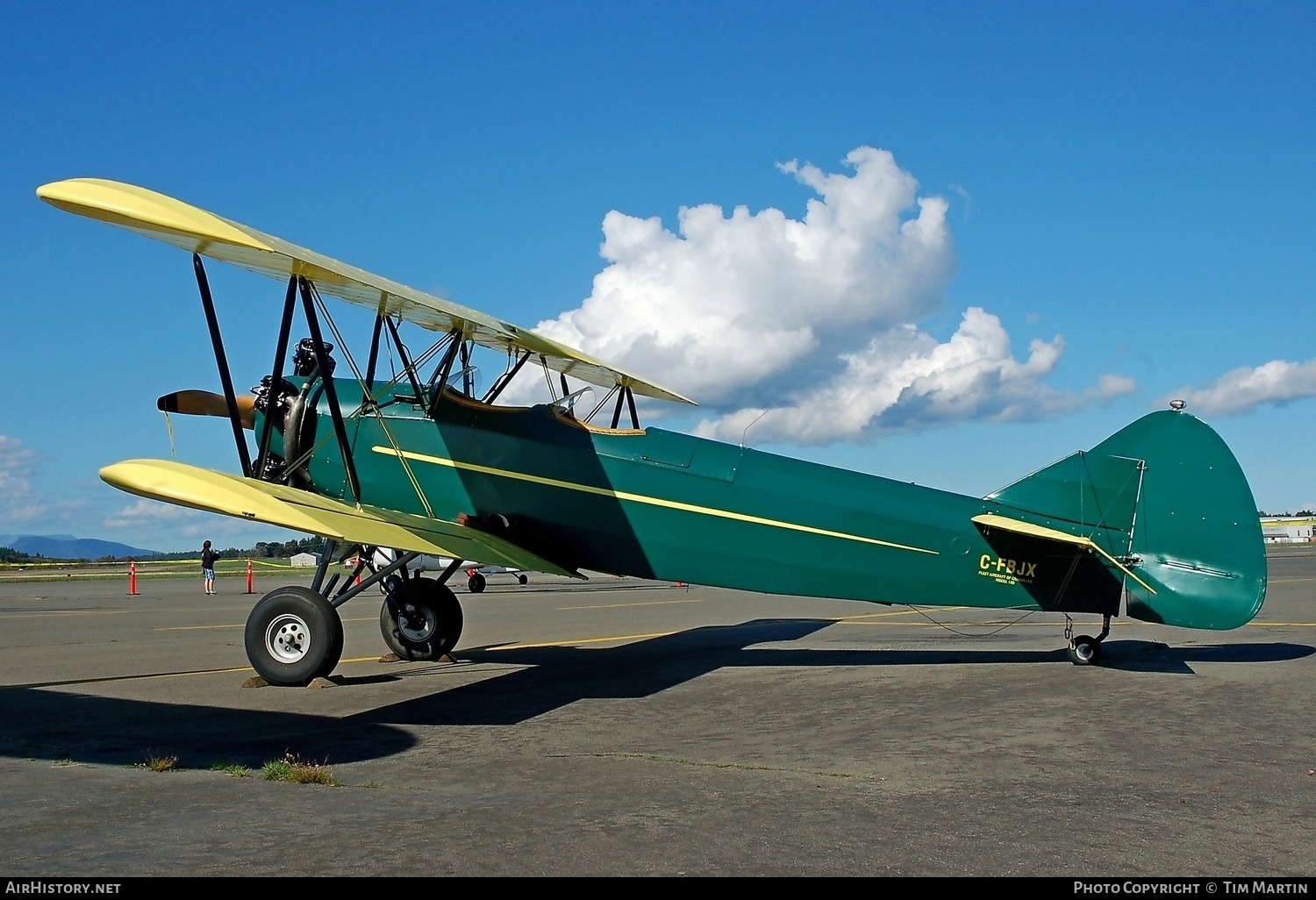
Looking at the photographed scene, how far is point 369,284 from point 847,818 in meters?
6.95

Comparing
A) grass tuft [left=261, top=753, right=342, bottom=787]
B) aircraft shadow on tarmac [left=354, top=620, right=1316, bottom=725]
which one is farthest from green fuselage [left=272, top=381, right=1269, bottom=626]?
grass tuft [left=261, top=753, right=342, bottom=787]

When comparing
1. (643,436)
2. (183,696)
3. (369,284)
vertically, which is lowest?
(183,696)

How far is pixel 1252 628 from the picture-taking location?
1493 centimetres

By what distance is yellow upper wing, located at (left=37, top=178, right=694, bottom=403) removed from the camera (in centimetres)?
840

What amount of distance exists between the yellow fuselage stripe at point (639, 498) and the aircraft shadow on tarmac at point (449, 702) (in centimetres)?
173

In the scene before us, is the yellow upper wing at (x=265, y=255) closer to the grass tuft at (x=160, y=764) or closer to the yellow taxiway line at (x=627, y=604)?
the grass tuft at (x=160, y=764)

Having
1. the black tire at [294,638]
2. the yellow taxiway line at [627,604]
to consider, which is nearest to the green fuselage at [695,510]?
the black tire at [294,638]

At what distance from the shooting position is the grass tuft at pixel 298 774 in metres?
5.82

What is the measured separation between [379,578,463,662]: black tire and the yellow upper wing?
315 cm

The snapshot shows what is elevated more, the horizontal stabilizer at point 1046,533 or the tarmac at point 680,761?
the horizontal stabilizer at point 1046,533
